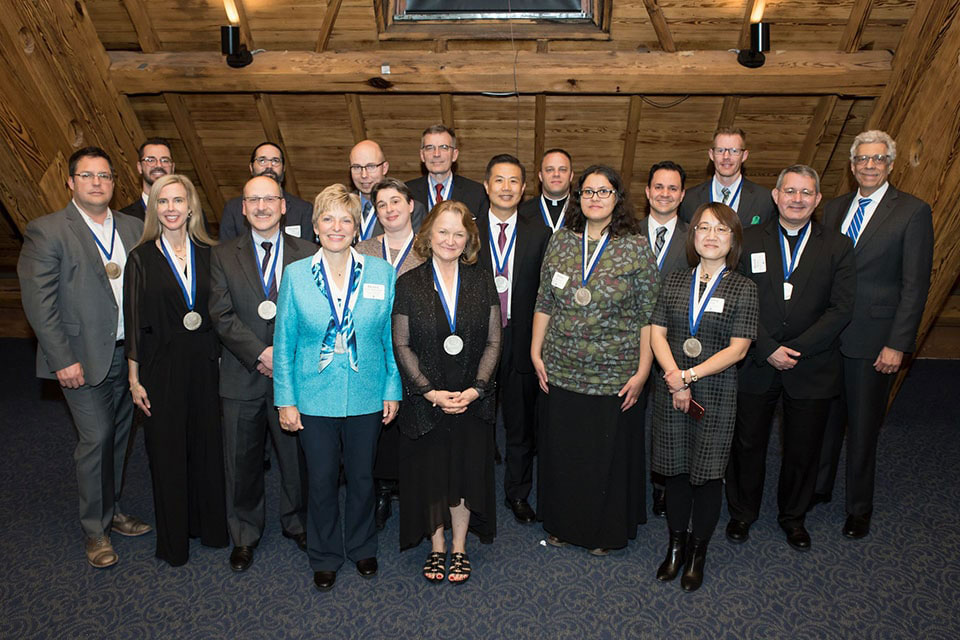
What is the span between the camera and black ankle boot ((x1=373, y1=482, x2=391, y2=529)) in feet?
12.0

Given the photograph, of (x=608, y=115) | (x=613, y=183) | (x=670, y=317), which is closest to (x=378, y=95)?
(x=608, y=115)

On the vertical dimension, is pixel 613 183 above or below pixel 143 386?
above

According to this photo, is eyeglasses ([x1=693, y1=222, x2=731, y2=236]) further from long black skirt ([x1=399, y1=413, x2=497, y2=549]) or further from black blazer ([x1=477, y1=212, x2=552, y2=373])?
long black skirt ([x1=399, y1=413, x2=497, y2=549])

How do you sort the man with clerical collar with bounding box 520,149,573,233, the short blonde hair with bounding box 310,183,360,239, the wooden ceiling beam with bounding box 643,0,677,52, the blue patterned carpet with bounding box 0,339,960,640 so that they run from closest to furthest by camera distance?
the short blonde hair with bounding box 310,183,360,239
the blue patterned carpet with bounding box 0,339,960,640
the man with clerical collar with bounding box 520,149,573,233
the wooden ceiling beam with bounding box 643,0,677,52

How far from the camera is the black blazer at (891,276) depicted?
325 cm

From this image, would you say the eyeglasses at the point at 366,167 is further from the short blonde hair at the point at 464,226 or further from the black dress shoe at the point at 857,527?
the black dress shoe at the point at 857,527

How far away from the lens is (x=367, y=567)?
10.5ft

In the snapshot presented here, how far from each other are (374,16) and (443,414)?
311 cm

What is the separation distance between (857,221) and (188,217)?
3119 mm

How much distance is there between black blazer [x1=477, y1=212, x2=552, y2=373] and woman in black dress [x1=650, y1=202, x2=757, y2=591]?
0.67m

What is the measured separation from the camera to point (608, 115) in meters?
5.30

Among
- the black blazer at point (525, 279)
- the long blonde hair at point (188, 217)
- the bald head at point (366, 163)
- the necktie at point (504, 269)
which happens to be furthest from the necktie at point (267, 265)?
the necktie at point (504, 269)

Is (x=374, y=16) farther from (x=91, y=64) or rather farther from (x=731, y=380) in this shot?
(x=731, y=380)

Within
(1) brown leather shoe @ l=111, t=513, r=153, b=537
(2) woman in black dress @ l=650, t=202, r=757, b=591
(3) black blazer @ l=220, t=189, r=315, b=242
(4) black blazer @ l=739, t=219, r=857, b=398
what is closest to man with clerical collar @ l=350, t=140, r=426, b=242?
Answer: (3) black blazer @ l=220, t=189, r=315, b=242
